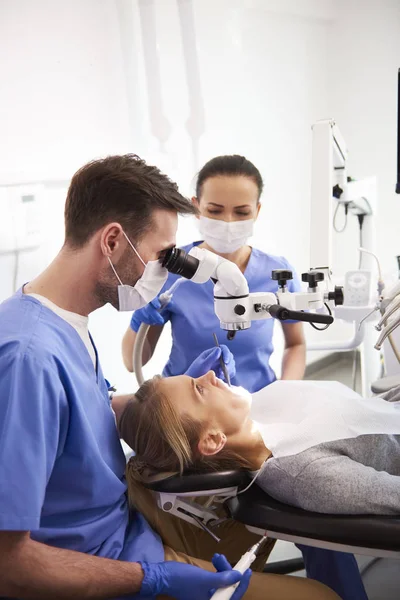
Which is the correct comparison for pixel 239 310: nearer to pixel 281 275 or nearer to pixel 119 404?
pixel 281 275

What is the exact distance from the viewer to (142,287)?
1236 millimetres

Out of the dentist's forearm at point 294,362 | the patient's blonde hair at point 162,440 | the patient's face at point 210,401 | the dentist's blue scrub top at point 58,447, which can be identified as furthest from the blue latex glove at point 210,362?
the dentist's forearm at point 294,362

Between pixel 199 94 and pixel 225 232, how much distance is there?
1.00 metres

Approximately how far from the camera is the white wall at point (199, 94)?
77.1 inches

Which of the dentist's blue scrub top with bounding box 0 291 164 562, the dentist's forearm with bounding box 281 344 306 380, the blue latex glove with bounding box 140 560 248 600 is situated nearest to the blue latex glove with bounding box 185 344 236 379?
the dentist's blue scrub top with bounding box 0 291 164 562

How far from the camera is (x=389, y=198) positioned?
4.08 metres

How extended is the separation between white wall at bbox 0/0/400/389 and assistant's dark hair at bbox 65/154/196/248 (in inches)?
27.7

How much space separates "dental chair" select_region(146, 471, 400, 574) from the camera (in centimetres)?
102

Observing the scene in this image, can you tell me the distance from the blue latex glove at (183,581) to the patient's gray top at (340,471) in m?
0.19

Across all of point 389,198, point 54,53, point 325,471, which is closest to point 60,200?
point 54,53

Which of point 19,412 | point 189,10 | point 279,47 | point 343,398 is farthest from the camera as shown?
point 279,47

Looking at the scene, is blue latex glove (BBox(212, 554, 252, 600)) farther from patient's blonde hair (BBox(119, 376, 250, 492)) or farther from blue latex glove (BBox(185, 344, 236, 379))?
blue latex glove (BBox(185, 344, 236, 379))

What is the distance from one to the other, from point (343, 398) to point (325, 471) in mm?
327

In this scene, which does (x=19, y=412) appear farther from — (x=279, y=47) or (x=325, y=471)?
(x=279, y=47)
